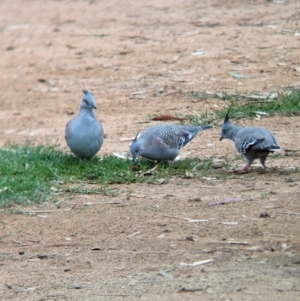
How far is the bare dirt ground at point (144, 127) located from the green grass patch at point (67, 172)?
0.18 metres

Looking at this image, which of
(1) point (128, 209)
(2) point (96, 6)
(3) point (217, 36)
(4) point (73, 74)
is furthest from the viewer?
(2) point (96, 6)

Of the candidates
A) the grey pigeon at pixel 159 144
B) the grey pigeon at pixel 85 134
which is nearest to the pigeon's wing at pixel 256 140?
the grey pigeon at pixel 159 144

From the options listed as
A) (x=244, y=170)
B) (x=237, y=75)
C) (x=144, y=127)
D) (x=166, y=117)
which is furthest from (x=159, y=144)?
(x=237, y=75)

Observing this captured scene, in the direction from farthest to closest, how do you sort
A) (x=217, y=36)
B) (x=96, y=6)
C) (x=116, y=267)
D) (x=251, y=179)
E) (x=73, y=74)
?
1. (x=96, y=6)
2. (x=217, y=36)
3. (x=73, y=74)
4. (x=251, y=179)
5. (x=116, y=267)

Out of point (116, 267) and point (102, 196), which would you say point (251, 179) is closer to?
point (102, 196)

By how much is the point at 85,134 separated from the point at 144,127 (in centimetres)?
178

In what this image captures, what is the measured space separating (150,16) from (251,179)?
23.8 feet

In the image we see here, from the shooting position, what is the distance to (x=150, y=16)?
14.9 m

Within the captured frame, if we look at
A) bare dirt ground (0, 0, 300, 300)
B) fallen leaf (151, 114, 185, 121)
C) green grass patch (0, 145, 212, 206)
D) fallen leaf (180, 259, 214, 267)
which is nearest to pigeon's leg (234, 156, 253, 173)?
bare dirt ground (0, 0, 300, 300)

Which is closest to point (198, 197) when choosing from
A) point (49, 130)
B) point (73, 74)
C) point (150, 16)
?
point (49, 130)

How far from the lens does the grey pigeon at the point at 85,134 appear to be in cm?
852

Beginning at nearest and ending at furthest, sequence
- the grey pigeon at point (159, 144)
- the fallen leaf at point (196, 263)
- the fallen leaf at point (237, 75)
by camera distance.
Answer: the fallen leaf at point (196, 263), the grey pigeon at point (159, 144), the fallen leaf at point (237, 75)

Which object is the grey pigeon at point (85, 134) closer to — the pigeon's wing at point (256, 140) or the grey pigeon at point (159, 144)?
the grey pigeon at point (159, 144)

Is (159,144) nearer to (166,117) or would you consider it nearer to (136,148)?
(136,148)
